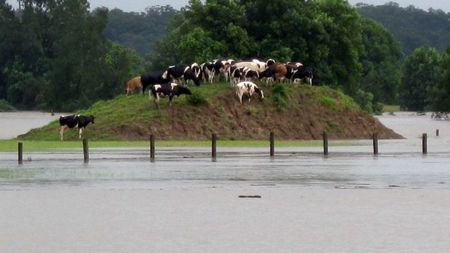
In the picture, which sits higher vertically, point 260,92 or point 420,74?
point 420,74

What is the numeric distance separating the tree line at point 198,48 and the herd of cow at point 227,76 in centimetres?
829

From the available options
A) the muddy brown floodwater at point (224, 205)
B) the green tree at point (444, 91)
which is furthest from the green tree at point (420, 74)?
the muddy brown floodwater at point (224, 205)

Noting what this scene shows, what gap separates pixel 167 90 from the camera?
75.6 metres

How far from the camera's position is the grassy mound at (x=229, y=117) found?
74.4 m

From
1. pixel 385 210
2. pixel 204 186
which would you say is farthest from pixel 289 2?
pixel 385 210

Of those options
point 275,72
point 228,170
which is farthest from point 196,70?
point 228,170

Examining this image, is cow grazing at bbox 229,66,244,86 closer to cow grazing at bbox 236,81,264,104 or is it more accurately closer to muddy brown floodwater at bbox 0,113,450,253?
cow grazing at bbox 236,81,264,104

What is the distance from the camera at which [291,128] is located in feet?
259

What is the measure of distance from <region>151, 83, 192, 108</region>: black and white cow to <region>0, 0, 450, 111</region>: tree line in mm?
13924

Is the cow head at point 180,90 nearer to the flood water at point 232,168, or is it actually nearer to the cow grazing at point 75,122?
the cow grazing at point 75,122

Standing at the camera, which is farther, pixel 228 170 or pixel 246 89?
pixel 246 89

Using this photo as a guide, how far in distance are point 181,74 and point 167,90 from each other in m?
3.88

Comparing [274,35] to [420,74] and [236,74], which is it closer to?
[236,74]

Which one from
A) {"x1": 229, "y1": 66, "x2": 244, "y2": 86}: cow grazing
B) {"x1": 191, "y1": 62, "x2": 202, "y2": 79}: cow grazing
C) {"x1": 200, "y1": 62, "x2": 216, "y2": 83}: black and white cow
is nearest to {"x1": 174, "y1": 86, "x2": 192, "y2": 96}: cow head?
{"x1": 191, "y1": 62, "x2": 202, "y2": 79}: cow grazing
